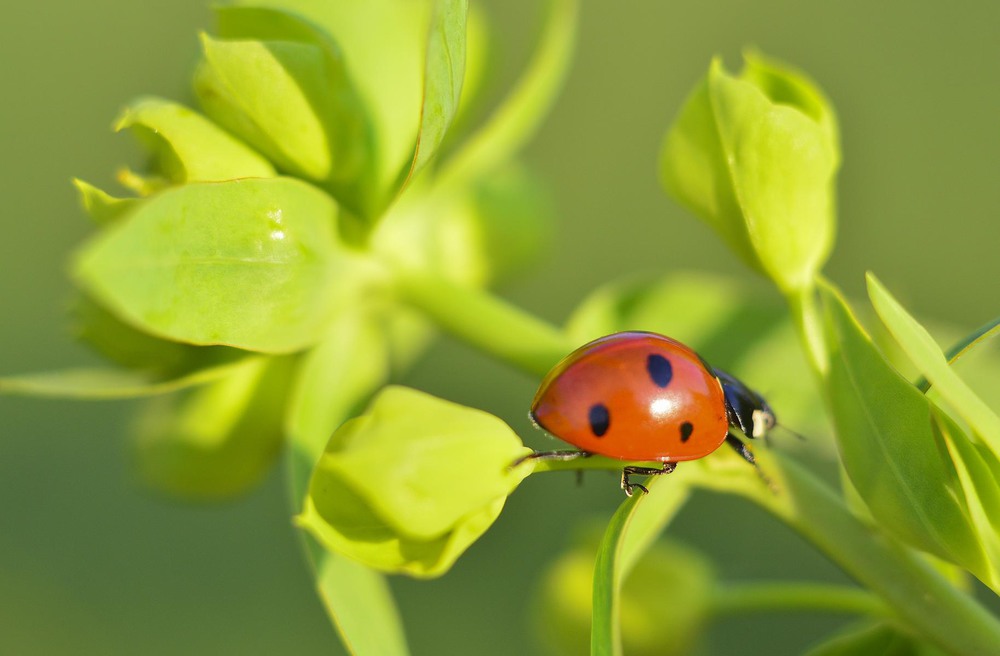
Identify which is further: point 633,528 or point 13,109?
point 13,109

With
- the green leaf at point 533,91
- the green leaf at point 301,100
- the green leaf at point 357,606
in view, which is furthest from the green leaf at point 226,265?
the green leaf at point 533,91

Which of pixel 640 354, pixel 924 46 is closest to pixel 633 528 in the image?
pixel 640 354

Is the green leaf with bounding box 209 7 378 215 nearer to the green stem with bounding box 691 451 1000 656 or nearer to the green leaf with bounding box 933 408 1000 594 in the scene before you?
the green stem with bounding box 691 451 1000 656

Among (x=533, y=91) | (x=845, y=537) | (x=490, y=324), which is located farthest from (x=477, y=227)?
(x=845, y=537)

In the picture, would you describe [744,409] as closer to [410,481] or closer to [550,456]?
[550,456]

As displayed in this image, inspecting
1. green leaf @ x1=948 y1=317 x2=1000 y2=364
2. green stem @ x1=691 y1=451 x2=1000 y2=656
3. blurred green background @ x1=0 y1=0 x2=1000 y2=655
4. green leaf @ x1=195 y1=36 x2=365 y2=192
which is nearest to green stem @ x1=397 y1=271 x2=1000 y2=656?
green stem @ x1=691 y1=451 x2=1000 y2=656

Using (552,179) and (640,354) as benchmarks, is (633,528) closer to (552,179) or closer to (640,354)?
(640,354)

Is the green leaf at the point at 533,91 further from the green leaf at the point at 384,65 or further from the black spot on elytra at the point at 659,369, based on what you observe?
the black spot on elytra at the point at 659,369
